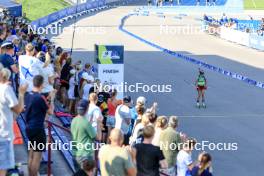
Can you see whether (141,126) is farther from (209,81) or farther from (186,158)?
(209,81)

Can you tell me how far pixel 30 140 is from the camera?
32.3 ft

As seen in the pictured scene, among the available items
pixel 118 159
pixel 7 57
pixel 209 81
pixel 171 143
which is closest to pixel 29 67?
pixel 7 57

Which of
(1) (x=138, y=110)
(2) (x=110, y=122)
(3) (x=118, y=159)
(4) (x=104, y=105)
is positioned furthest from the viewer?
(4) (x=104, y=105)

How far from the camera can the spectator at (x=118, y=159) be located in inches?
317

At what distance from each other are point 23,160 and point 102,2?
66857 mm

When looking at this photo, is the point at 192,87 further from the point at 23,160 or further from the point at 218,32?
the point at 218,32

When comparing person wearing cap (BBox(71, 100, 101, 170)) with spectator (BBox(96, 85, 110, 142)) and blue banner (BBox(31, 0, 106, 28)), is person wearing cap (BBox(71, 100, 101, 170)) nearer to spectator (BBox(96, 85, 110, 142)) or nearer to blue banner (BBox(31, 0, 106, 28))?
spectator (BBox(96, 85, 110, 142))

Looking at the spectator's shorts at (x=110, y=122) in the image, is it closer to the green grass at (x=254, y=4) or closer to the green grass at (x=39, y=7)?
the green grass at (x=39, y=7)

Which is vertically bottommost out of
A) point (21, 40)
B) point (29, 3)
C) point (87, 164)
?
point (87, 164)

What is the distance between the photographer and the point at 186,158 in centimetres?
1094

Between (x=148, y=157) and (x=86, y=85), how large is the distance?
6810mm

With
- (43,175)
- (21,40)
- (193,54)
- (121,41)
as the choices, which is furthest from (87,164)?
(121,41)

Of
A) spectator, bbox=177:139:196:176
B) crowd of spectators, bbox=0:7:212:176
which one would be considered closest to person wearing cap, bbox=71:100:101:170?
crowd of spectators, bbox=0:7:212:176

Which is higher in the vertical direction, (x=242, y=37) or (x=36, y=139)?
(x=242, y=37)
